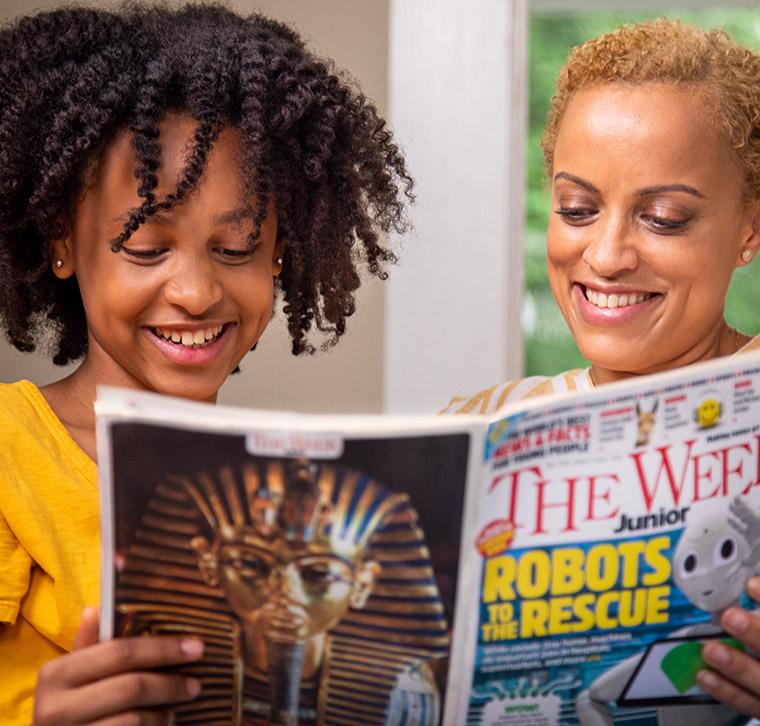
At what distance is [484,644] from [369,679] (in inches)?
3.9

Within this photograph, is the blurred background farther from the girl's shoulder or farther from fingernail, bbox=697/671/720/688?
fingernail, bbox=697/671/720/688

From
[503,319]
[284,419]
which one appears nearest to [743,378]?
[284,419]

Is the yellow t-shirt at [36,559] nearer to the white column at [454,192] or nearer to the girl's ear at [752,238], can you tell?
the girl's ear at [752,238]

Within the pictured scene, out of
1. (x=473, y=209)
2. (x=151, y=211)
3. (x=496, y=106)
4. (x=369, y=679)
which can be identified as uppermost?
(x=496, y=106)

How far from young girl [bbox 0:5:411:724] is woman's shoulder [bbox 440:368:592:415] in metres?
0.30

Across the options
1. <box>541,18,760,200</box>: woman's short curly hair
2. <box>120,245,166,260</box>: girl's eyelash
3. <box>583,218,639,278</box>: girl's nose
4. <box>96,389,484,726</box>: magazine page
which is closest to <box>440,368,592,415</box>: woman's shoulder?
<box>583,218,639,278</box>: girl's nose

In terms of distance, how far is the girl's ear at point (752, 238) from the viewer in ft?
4.62

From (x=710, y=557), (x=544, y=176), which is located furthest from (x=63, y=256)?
(x=544, y=176)

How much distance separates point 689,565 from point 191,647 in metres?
0.43

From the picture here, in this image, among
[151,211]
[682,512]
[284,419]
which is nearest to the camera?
[284,419]

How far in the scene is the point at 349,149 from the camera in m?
1.49

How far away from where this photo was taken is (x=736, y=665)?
105 cm

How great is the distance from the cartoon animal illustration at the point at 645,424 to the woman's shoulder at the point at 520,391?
0.53 metres

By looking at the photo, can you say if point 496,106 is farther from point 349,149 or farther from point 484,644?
point 484,644
